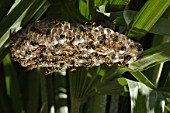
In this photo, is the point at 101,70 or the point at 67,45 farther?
the point at 101,70

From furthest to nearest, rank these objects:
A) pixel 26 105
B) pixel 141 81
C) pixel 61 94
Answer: pixel 26 105
pixel 61 94
pixel 141 81

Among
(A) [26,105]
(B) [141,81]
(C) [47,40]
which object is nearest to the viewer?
(C) [47,40]

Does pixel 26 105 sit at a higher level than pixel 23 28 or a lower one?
lower

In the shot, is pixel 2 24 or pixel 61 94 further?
pixel 61 94

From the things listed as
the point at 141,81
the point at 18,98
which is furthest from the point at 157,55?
the point at 18,98

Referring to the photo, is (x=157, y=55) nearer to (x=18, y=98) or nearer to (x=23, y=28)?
(x=23, y=28)

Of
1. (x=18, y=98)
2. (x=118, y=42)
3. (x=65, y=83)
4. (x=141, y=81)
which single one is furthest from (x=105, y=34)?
(x=18, y=98)

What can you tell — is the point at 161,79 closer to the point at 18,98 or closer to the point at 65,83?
the point at 65,83
